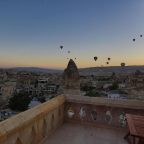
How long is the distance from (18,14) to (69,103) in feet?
33.9

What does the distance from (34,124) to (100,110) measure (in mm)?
1755

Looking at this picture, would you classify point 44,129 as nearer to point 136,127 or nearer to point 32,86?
point 136,127

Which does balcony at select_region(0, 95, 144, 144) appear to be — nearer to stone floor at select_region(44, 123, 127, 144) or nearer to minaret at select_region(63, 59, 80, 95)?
stone floor at select_region(44, 123, 127, 144)

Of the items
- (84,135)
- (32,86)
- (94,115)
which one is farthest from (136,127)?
(32,86)

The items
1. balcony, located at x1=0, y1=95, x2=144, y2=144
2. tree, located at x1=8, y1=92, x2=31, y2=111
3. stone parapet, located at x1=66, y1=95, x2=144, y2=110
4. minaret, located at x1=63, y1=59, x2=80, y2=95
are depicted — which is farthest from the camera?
tree, located at x1=8, y1=92, x2=31, y2=111

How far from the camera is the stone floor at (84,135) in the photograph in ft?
11.9

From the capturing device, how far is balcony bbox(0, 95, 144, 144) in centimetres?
325

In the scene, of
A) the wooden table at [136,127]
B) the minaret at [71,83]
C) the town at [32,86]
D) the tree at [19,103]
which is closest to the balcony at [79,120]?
the wooden table at [136,127]

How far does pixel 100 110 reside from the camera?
4348mm

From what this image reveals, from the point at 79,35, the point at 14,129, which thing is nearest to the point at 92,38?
the point at 79,35

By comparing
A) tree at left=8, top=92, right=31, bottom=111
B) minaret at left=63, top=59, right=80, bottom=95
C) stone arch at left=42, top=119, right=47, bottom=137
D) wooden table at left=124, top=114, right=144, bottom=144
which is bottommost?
tree at left=8, top=92, right=31, bottom=111

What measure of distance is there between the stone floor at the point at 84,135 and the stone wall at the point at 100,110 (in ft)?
0.52

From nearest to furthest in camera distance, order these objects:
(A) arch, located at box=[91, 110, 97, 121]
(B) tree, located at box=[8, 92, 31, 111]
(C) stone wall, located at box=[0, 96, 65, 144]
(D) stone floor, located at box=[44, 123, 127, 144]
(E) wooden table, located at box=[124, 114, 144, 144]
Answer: (C) stone wall, located at box=[0, 96, 65, 144] → (E) wooden table, located at box=[124, 114, 144, 144] → (D) stone floor, located at box=[44, 123, 127, 144] → (A) arch, located at box=[91, 110, 97, 121] → (B) tree, located at box=[8, 92, 31, 111]

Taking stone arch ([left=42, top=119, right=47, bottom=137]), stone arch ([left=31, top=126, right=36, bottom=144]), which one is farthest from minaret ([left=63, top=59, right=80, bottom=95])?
stone arch ([left=31, top=126, right=36, bottom=144])
